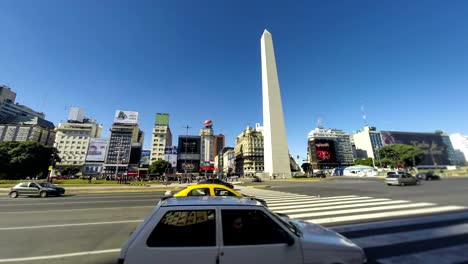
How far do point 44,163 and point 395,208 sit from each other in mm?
76678

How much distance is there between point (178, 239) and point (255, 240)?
1013 millimetres

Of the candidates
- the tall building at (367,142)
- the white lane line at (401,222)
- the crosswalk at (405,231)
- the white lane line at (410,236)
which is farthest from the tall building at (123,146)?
the tall building at (367,142)

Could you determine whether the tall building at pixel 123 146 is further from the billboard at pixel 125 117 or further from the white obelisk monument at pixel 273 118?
the white obelisk monument at pixel 273 118

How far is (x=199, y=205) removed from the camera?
2.71 meters

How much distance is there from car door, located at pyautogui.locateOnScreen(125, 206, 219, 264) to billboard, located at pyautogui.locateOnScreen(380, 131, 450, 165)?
502ft

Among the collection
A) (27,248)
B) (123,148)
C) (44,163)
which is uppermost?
(123,148)

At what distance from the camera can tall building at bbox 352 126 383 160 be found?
15075cm

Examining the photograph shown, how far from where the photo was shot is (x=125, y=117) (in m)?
109

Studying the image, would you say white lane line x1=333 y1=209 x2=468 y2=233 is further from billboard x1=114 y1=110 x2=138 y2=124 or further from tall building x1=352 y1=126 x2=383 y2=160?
tall building x1=352 y1=126 x2=383 y2=160

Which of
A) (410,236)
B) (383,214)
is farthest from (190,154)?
(410,236)

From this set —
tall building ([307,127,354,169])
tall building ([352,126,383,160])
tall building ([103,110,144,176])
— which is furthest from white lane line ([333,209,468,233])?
tall building ([352,126,383,160])

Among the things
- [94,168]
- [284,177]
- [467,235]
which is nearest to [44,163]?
[94,168]

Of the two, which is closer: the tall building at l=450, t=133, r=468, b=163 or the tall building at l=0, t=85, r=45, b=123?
the tall building at l=0, t=85, r=45, b=123

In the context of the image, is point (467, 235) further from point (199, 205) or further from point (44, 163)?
point (44, 163)
